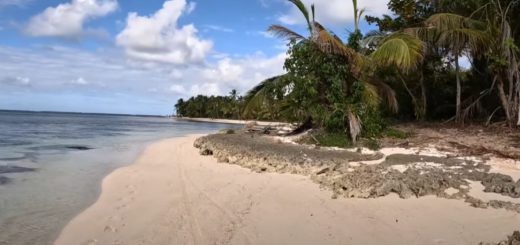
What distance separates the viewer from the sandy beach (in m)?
5.78

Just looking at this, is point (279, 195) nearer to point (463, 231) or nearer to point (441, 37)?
point (463, 231)

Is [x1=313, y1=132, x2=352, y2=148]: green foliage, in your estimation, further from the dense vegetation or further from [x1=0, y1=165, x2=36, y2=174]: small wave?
[x1=0, y1=165, x2=36, y2=174]: small wave

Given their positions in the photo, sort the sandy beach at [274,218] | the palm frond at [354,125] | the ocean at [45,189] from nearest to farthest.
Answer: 1. the sandy beach at [274,218]
2. the ocean at [45,189]
3. the palm frond at [354,125]

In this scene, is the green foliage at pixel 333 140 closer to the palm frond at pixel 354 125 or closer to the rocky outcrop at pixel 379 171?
the palm frond at pixel 354 125

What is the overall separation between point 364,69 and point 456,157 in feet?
17.4

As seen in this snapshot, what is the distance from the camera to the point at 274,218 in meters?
6.76

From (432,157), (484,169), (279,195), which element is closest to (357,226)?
(279,195)

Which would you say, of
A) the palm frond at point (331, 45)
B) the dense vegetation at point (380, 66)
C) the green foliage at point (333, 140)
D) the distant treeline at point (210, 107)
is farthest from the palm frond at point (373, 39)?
the distant treeline at point (210, 107)

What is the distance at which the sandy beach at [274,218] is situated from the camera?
19.0 feet

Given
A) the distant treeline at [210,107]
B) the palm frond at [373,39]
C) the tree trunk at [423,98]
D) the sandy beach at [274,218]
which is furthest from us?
the distant treeline at [210,107]

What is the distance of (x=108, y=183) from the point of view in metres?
10.9

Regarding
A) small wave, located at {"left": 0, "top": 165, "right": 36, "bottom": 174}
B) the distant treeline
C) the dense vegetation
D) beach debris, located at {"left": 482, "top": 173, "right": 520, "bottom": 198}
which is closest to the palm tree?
the dense vegetation

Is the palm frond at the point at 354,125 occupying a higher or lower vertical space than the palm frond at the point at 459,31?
lower

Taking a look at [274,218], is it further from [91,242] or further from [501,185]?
[501,185]
